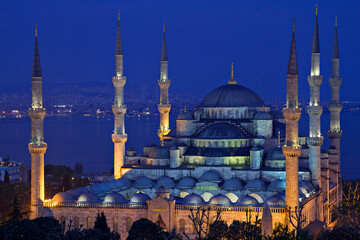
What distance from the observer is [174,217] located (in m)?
32.0

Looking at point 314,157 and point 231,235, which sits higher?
point 314,157

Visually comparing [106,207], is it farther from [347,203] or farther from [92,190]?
[347,203]

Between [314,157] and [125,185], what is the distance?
9.91 meters

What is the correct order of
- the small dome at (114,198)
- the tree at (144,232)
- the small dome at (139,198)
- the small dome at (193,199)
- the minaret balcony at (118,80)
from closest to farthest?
1. the tree at (144,232)
2. the small dome at (193,199)
3. the small dome at (139,198)
4. the small dome at (114,198)
5. the minaret balcony at (118,80)

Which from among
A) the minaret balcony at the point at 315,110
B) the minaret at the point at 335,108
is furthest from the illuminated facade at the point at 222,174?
the minaret at the point at 335,108

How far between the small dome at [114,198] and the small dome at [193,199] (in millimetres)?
2942

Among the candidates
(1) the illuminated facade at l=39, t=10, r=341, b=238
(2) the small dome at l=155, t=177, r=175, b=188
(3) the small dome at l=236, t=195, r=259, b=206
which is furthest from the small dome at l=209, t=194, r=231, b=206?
(2) the small dome at l=155, t=177, r=175, b=188

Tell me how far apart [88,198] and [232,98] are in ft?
39.3

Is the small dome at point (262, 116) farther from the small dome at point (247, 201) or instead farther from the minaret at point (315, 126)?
the small dome at point (247, 201)

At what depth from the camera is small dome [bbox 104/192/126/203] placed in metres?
32.9

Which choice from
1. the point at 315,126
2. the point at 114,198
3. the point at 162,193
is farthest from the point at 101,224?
the point at 315,126

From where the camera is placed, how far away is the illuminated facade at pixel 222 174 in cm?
3156

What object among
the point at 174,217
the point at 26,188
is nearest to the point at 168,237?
the point at 174,217

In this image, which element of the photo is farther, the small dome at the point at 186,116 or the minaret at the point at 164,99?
the minaret at the point at 164,99
